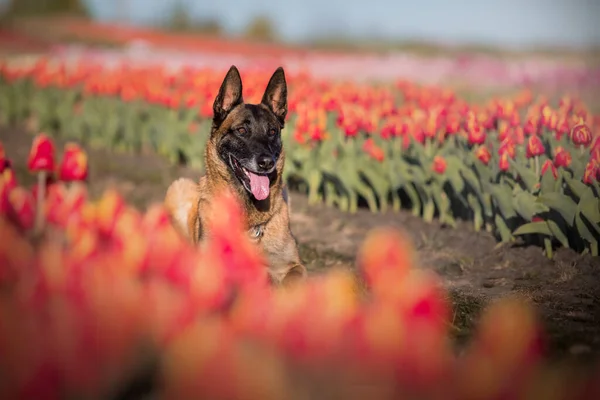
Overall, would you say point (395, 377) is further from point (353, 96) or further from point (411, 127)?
point (353, 96)

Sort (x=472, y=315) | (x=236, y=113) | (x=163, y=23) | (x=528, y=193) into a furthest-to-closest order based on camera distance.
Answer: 1. (x=163, y=23)
2. (x=528, y=193)
3. (x=236, y=113)
4. (x=472, y=315)

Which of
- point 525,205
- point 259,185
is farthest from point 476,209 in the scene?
point 259,185

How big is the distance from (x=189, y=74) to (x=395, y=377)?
1084 centimetres

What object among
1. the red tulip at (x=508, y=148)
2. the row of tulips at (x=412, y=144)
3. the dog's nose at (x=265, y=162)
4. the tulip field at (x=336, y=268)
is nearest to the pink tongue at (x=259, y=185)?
the dog's nose at (x=265, y=162)

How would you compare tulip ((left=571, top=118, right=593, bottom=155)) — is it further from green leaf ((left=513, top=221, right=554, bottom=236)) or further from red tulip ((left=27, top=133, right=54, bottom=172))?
red tulip ((left=27, top=133, right=54, bottom=172))

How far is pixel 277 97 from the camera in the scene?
16.5ft

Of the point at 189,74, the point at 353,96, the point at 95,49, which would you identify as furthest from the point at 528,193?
the point at 95,49

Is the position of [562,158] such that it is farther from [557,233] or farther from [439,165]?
[439,165]

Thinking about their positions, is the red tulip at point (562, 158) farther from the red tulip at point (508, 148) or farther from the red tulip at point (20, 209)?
the red tulip at point (20, 209)

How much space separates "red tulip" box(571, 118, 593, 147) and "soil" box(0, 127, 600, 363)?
0.88 meters

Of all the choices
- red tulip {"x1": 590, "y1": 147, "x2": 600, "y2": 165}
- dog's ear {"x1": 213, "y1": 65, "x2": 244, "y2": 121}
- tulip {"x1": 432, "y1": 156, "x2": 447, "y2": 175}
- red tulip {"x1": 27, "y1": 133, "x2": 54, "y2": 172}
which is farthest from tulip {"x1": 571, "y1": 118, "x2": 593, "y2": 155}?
red tulip {"x1": 27, "y1": 133, "x2": 54, "y2": 172}

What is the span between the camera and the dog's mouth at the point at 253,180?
4598mm

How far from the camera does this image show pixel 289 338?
1372 millimetres

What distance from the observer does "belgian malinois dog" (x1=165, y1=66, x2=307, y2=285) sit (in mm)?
4547
